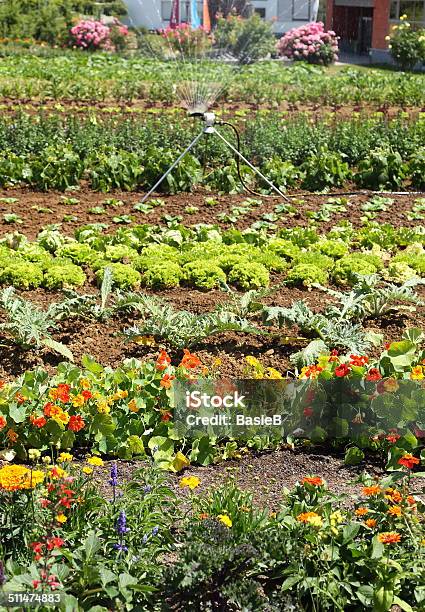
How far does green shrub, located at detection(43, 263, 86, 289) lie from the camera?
7.29 metres

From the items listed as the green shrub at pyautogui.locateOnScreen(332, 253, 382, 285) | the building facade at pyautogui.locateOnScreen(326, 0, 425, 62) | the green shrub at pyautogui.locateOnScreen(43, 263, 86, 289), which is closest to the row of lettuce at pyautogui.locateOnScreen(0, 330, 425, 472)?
the green shrub at pyautogui.locateOnScreen(43, 263, 86, 289)

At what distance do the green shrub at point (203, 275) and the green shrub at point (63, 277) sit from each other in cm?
80

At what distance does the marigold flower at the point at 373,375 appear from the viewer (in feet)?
16.1

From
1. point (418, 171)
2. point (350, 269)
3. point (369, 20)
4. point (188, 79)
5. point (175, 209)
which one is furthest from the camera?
point (369, 20)

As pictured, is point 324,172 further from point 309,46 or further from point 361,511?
point 309,46

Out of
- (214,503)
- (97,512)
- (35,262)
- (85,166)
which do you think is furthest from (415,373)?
(85,166)

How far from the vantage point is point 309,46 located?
27.9 meters

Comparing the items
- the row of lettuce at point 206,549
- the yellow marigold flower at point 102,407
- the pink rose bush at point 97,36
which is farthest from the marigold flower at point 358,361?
the pink rose bush at point 97,36

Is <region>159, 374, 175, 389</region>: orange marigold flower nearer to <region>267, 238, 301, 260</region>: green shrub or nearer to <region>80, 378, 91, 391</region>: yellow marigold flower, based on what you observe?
<region>80, 378, 91, 391</region>: yellow marigold flower

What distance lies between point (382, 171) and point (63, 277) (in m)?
4.53

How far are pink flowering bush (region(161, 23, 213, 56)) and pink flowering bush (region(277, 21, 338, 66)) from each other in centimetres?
851

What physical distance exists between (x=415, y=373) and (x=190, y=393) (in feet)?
3.76

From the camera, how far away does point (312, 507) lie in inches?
158

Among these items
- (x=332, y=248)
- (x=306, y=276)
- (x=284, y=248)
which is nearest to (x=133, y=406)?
(x=306, y=276)
